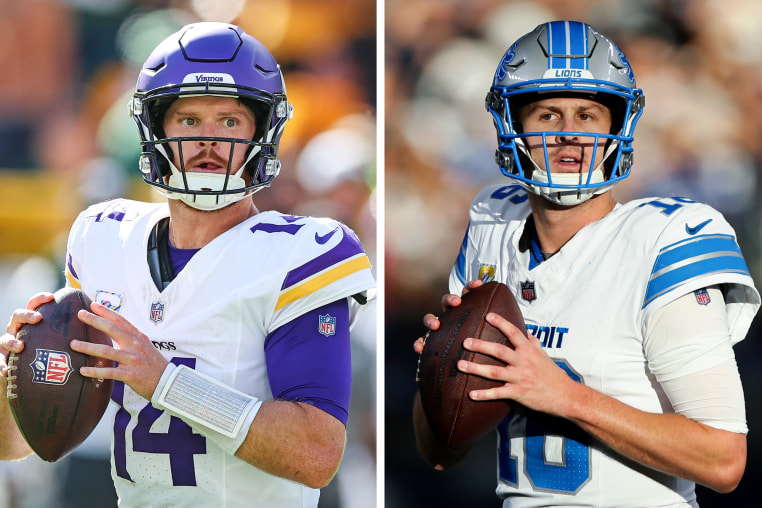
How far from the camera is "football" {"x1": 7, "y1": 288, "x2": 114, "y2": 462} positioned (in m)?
1.55


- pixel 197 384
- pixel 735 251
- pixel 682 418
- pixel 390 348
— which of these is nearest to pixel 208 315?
pixel 197 384

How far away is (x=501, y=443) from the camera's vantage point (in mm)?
1718

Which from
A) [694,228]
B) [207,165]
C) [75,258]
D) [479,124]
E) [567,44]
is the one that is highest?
Answer: [567,44]

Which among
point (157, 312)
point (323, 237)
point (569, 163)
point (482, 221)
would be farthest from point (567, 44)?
point (157, 312)

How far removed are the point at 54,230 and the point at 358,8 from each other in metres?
1.47

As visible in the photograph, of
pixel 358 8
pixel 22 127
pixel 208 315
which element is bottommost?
pixel 208 315

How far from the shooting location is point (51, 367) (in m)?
1.55

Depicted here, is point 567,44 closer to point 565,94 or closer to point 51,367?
point 565,94

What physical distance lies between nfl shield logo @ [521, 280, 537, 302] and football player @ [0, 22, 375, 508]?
1.07 ft

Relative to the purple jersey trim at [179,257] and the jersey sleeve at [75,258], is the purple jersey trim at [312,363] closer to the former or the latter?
the purple jersey trim at [179,257]

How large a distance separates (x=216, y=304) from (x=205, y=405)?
261mm

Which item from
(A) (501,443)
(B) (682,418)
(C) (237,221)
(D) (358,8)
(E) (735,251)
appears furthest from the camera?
(D) (358,8)

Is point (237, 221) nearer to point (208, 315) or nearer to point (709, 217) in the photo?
point (208, 315)

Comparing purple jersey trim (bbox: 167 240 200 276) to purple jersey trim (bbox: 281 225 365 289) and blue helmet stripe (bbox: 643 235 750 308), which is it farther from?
blue helmet stripe (bbox: 643 235 750 308)
